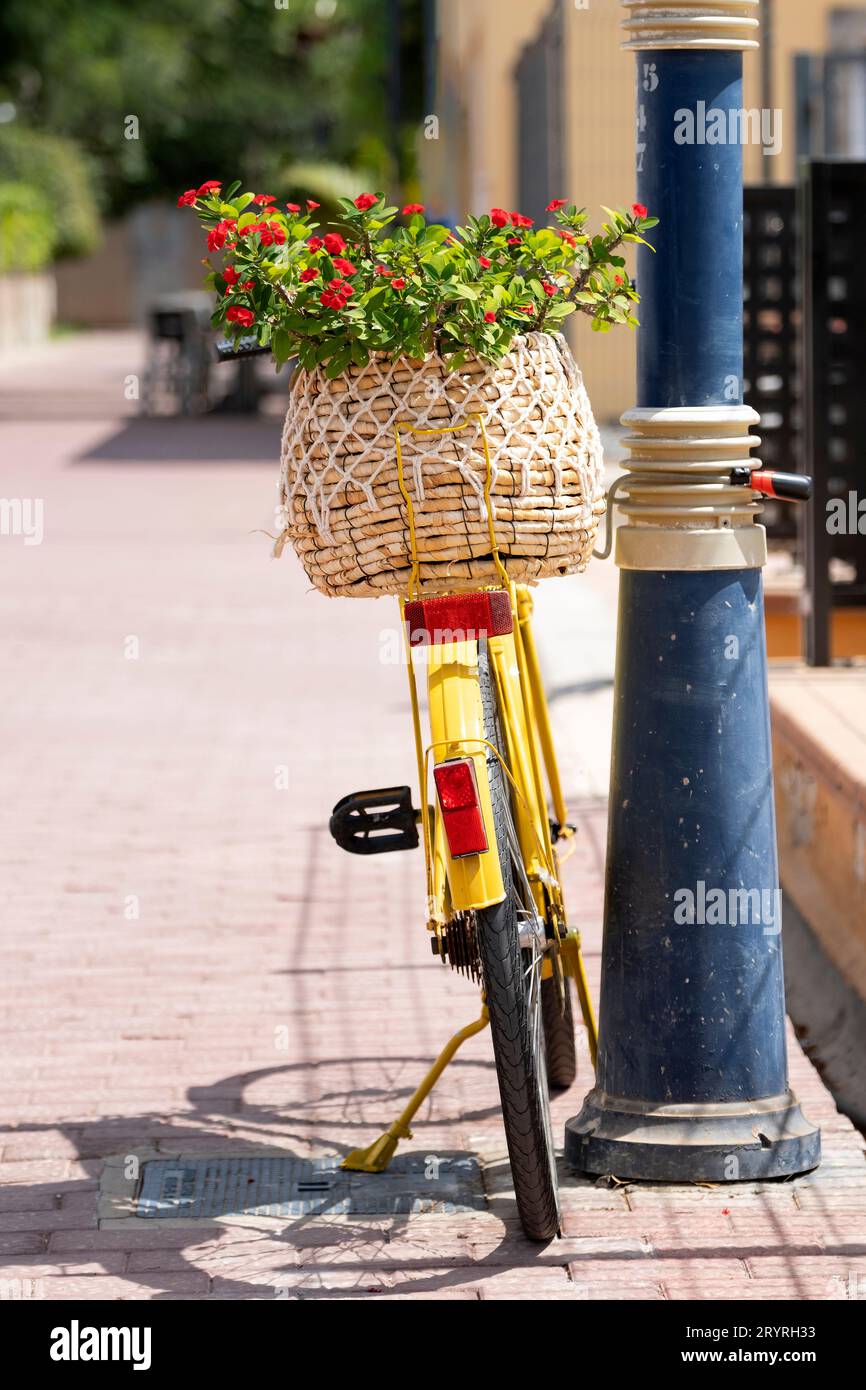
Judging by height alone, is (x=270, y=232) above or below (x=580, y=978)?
above

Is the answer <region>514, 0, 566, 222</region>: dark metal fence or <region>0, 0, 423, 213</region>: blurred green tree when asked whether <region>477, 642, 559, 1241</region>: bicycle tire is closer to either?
<region>514, 0, 566, 222</region>: dark metal fence

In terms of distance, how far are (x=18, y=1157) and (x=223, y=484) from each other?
1492 cm

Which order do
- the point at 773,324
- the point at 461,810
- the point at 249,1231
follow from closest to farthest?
1. the point at 461,810
2. the point at 249,1231
3. the point at 773,324

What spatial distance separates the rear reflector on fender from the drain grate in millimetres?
814

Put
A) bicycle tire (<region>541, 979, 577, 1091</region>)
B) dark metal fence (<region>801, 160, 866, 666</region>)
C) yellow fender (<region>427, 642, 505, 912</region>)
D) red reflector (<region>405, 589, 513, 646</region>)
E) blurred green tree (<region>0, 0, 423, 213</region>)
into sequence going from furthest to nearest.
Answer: blurred green tree (<region>0, 0, 423, 213</region>) < dark metal fence (<region>801, 160, 866, 666</region>) < bicycle tire (<region>541, 979, 577, 1091</region>) < red reflector (<region>405, 589, 513, 646</region>) < yellow fender (<region>427, 642, 505, 912</region>)

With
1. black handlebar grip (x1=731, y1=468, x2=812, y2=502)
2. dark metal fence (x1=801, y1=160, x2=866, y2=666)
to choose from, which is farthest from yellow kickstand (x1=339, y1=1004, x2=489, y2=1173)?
dark metal fence (x1=801, y1=160, x2=866, y2=666)

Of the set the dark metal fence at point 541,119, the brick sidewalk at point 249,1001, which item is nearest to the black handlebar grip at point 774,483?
the brick sidewalk at point 249,1001

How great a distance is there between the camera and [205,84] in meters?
59.8

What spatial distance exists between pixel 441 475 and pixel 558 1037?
1.46 meters

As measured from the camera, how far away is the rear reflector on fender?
359 cm

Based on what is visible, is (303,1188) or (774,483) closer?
(774,483)

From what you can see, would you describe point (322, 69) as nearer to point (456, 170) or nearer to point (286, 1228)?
point (456, 170)

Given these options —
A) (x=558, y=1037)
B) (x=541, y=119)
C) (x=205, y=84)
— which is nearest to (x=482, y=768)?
(x=558, y=1037)

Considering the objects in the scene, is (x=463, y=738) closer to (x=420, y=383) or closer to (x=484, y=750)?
(x=484, y=750)
